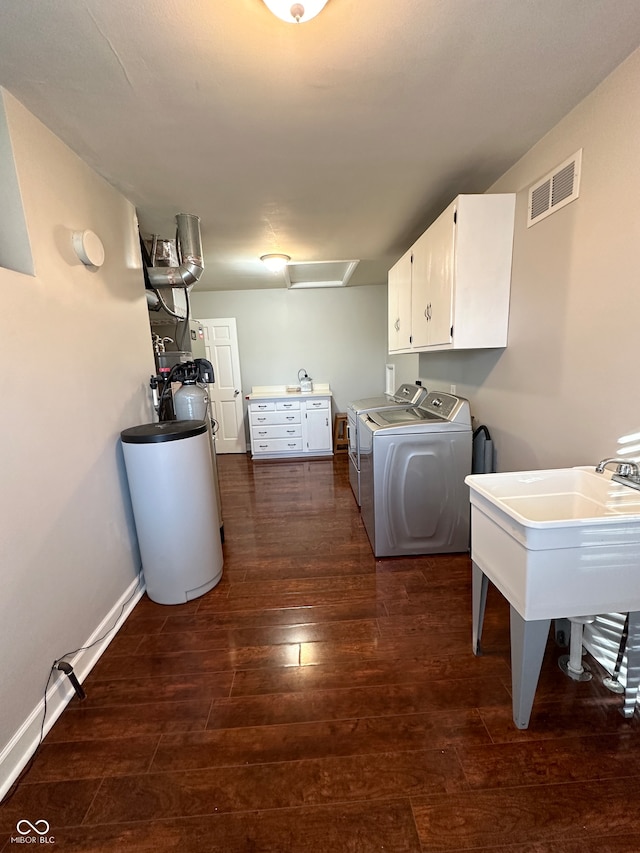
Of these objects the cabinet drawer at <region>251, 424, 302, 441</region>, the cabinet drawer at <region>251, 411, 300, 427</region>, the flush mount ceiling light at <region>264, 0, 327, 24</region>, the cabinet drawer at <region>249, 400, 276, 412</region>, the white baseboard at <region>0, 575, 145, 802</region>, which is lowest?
the white baseboard at <region>0, 575, 145, 802</region>

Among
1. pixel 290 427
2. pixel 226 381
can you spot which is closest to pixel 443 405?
pixel 290 427

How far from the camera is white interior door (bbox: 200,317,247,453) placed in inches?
192

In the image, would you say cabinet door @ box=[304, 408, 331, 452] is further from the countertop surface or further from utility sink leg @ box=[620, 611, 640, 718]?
utility sink leg @ box=[620, 611, 640, 718]

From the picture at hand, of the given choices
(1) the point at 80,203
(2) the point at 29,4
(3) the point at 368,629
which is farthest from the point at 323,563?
(2) the point at 29,4

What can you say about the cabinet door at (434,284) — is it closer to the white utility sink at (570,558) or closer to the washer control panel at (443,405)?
the washer control panel at (443,405)

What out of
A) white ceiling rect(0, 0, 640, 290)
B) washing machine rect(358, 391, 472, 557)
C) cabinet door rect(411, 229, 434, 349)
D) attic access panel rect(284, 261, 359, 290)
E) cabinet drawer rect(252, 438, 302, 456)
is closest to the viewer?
white ceiling rect(0, 0, 640, 290)

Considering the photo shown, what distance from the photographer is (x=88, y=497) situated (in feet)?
5.25

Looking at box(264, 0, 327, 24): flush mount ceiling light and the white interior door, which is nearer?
box(264, 0, 327, 24): flush mount ceiling light

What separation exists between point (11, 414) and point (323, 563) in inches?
71.8

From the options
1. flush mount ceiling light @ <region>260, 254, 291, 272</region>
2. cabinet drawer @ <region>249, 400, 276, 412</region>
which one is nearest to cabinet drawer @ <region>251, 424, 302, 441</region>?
cabinet drawer @ <region>249, 400, 276, 412</region>

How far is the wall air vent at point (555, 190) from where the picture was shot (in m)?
1.45

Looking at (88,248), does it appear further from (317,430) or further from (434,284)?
(317,430)

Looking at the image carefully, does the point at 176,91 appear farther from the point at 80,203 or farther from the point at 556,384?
the point at 556,384

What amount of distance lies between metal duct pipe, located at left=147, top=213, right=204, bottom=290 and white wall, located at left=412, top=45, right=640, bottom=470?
1964 millimetres
